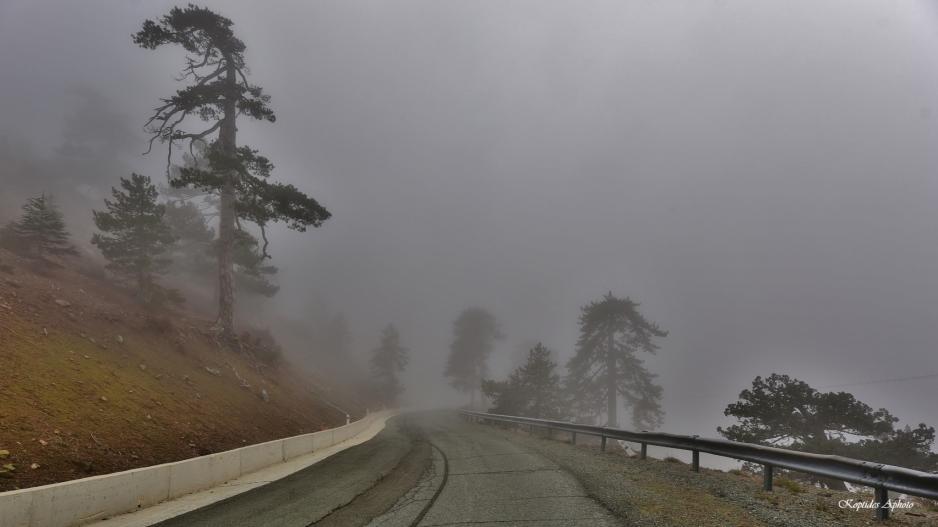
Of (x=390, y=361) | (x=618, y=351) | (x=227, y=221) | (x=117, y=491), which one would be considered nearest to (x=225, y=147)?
(x=227, y=221)

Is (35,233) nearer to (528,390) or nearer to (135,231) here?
(135,231)

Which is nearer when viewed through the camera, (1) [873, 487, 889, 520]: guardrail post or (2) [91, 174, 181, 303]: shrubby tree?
(1) [873, 487, 889, 520]: guardrail post

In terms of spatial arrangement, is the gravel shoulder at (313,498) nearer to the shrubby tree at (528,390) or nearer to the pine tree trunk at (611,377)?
the shrubby tree at (528,390)

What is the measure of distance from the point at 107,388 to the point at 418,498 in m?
8.97

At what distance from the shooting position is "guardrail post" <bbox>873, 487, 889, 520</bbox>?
5.35 metres

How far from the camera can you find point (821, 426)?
17.4 metres

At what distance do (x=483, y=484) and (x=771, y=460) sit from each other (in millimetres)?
4592

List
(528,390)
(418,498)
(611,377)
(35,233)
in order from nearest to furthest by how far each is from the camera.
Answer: (418,498) < (35,233) < (528,390) < (611,377)

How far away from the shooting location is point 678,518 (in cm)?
569

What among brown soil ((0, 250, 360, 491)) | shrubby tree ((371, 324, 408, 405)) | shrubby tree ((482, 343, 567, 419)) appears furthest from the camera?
shrubby tree ((371, 324, 408, 405))

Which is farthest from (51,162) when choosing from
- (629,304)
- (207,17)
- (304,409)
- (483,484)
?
(483,484)

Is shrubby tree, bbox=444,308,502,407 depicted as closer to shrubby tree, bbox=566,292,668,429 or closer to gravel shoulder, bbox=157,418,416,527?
shrubby tree, bbox=566,292,668,429

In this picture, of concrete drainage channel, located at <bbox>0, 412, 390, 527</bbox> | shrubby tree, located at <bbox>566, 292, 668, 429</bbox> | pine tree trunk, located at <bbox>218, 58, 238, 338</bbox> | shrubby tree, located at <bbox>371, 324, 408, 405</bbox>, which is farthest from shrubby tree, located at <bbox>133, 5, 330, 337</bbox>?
shrubby tree, located at <bbox>371, 324, 408, 405</bbox>

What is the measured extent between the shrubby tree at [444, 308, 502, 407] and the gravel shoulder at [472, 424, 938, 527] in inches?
2347
